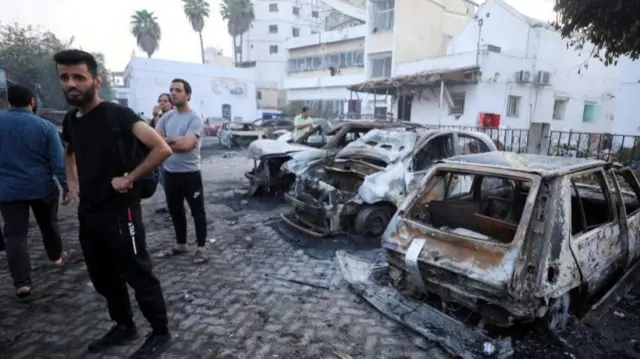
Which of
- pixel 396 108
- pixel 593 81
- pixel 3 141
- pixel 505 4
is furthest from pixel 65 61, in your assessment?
pixel 593 81

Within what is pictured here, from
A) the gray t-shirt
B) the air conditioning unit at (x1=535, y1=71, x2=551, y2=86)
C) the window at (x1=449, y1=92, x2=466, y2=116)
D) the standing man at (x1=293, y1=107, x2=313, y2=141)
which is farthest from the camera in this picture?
the air conditioning unit at (x1=535, y1=71, x2=551, y2=86)

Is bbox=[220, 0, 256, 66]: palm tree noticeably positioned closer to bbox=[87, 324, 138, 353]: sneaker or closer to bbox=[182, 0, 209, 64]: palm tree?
bbox=[182, 0, 209, 64]: palm tree

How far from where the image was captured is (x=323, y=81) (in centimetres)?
2772

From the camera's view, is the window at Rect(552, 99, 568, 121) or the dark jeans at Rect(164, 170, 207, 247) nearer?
the dark jeans at Rect(164, 170, 207, 247)

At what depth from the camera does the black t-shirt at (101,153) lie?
2324mm

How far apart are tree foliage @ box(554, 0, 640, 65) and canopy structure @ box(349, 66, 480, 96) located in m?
9.93

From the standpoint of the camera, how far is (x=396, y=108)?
1988 centimetres

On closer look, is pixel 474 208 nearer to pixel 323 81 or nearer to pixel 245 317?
pixel 245 317

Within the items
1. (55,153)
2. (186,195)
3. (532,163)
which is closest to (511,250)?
(532,163)

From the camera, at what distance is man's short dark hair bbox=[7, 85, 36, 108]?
3.31 m

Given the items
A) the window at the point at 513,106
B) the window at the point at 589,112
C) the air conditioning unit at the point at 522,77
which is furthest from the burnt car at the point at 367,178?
the window at the point at 589,112

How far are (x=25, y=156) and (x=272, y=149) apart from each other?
4283 millimetres

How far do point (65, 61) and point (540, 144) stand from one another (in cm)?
1449

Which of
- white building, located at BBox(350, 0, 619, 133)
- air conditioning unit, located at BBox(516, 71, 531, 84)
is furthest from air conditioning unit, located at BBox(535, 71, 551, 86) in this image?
air conditioning unit, located at BBox(516, 71, 531, 84)
